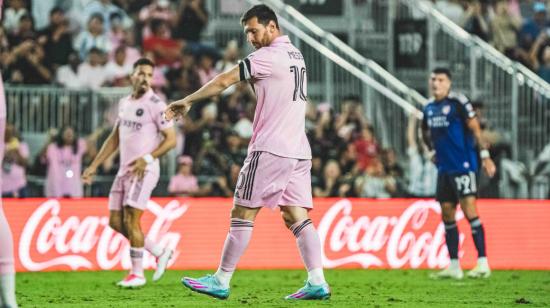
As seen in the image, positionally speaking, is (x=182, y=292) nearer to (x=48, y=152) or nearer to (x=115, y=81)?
(x=48, y=152)

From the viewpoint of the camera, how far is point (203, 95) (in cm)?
911

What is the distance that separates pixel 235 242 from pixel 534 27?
51.3 ft

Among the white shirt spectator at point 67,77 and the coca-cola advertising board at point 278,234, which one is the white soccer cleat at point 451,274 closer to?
the coca-cola advertising board at point 278,234

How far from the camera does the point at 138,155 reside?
12.7 metres

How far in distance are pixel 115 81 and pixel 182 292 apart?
350 inches

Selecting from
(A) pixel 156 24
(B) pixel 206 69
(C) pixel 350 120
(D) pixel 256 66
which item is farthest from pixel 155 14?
(D) pixel 256 66

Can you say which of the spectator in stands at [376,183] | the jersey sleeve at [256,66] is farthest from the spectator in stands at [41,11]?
the jersey sleeve at [256,66]

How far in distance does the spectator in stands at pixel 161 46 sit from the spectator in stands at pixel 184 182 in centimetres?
291

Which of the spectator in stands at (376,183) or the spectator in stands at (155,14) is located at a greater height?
the spectator in stands at (155,14)

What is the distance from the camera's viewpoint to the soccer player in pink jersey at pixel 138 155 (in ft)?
41.2

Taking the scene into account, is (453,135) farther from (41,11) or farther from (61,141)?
(41,11)

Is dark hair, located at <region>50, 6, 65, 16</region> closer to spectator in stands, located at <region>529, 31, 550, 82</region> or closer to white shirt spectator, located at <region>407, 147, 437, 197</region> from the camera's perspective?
white shirt spectator, located at <region>407, 147, 437, 197</region>

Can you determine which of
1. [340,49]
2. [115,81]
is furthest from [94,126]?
[340,49]

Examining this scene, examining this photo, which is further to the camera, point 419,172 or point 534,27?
point 534,27
